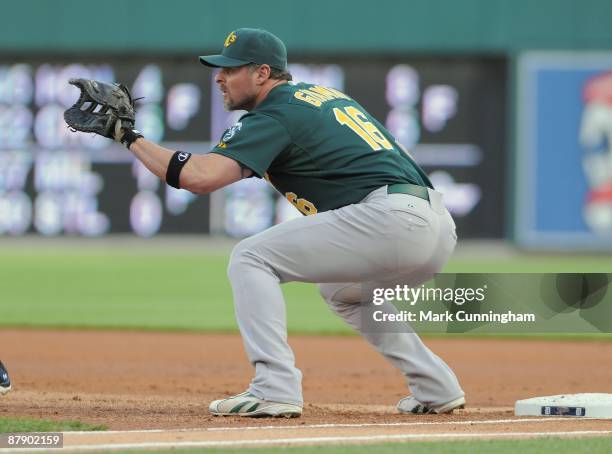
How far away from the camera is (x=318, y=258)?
4508mm

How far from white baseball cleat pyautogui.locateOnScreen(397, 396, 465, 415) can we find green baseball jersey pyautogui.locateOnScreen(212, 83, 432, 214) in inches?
34.0

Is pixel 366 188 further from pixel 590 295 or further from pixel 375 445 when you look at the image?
pixel 590 295

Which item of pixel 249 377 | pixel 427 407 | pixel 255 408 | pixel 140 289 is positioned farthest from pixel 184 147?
pixel 255 408

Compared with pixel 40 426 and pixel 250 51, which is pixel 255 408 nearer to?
pixel 40 426

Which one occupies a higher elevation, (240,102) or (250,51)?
(250,51)

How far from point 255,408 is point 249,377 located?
7.60ft

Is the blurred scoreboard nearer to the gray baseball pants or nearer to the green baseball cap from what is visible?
the green baseball cap

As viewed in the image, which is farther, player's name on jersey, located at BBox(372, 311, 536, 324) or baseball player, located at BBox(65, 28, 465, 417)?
player's name on jersey, located at BBox(372, 311, 536, 324)

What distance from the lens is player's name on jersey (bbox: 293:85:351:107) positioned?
15.2ft

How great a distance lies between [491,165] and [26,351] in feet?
34.7

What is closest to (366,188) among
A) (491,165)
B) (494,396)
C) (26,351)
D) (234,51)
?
(234,51)

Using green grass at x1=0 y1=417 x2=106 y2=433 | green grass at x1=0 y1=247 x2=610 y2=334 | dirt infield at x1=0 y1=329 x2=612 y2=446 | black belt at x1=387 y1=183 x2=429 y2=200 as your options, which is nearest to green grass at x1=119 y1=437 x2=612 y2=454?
dirt infield at x1=0 y1=329 x2=612 y2=446

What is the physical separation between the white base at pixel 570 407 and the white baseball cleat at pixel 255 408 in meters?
0.93

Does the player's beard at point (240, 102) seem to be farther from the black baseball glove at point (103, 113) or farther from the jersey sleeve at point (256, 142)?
the black baseball glove at point (103, 113)
